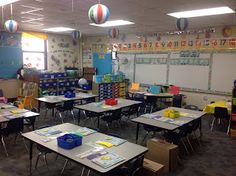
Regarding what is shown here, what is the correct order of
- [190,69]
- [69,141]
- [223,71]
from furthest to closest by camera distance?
[190,69] < [223,71] < [69,141]

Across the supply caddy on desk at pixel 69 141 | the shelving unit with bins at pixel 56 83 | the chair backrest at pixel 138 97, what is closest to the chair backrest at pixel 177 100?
the chair backrest at pixel 138 97

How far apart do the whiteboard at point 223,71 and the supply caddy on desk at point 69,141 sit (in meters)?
6.32

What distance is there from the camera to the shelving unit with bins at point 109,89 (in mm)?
9309

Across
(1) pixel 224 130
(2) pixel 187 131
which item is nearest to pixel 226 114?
(1) pixel 224 130

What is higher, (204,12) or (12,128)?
(204,12)

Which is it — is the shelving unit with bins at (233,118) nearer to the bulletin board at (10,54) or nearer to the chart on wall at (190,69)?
the chart on wall at (190,69)

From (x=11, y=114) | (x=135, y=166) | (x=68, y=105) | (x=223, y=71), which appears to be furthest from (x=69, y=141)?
(x=223, y=71)

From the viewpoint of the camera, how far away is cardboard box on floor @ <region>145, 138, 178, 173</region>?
12.6 feet

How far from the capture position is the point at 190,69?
852cm

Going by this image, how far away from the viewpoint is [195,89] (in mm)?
8453

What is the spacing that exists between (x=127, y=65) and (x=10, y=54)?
5056mm

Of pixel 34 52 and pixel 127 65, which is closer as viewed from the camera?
pixel 34 52

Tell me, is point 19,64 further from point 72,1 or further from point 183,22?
point 183,22

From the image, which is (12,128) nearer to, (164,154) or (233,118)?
(164,154)
